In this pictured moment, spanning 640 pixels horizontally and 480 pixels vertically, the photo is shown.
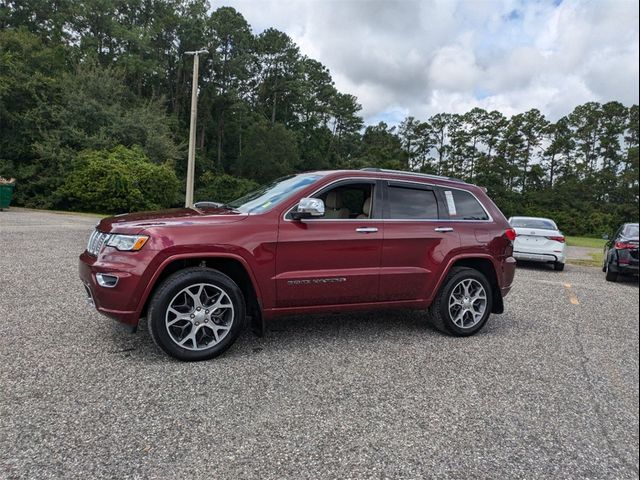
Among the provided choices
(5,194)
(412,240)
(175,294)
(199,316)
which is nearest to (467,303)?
(412,240)

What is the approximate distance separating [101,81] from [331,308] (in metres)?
30.6

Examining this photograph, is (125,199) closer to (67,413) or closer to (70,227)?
(70,227)

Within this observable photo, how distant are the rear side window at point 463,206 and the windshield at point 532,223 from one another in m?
7.00

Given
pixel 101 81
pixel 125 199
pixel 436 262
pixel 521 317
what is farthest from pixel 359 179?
pixel 101 81

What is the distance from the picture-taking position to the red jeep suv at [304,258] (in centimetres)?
363

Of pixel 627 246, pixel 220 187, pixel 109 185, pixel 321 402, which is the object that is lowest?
pixel 321 402

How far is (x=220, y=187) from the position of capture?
41.8 meters

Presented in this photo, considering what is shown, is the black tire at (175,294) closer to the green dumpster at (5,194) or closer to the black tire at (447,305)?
the black tire at (447,305)


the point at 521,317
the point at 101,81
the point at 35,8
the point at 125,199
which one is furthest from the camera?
the point at 35,8

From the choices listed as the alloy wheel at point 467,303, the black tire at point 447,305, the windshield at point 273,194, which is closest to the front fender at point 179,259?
the windshield at point 273,194

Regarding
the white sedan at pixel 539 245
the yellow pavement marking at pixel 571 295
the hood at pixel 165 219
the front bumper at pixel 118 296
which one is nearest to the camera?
the front bumper at pixel 118 296

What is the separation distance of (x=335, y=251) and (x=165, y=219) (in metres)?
1.55

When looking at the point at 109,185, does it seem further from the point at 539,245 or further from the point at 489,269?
the point at 489,269

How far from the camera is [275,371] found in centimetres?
362
